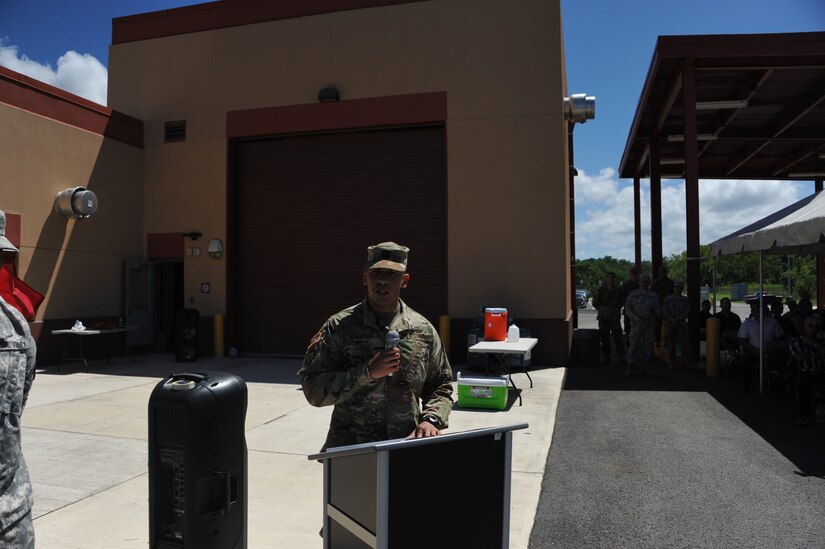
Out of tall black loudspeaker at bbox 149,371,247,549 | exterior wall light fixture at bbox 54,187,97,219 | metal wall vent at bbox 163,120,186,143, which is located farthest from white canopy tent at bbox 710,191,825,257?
exterior wall light fixture at bbox 54,187,97,219

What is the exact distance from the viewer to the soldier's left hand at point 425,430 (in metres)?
2.60

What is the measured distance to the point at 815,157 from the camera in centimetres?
2183

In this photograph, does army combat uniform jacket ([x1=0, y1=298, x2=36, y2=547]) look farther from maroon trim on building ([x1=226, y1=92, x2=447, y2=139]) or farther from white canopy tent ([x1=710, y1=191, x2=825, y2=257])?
maroon trim on building ([x1=226, y1=92, x2=447, y2=139])

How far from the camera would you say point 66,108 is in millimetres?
12133

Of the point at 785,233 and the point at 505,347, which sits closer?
the point at 785,233

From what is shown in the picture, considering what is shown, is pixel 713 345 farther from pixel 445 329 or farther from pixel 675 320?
pixel 445 329

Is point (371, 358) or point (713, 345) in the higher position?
point (371, 358)

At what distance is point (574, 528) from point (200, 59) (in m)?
13.3

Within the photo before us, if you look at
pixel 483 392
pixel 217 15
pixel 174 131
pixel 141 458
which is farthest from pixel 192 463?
pixel 217 15

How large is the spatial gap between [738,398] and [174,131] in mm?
12717

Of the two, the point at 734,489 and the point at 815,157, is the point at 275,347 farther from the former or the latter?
the point at 815,157

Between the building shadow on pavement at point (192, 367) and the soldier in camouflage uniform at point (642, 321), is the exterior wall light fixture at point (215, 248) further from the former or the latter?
the soldier in camouflage uniform at point (642, 321)

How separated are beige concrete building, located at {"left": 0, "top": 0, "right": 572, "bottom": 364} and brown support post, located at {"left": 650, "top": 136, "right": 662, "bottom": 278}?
5.68 m

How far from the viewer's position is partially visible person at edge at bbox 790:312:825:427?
6.71 m
